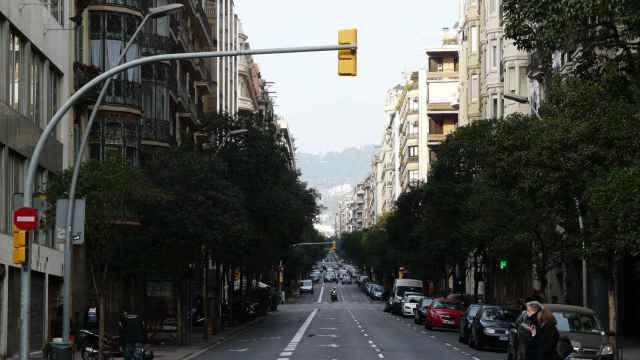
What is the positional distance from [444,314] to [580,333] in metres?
28.8

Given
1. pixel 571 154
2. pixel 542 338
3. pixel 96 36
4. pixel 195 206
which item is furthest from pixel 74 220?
pixel 96 36

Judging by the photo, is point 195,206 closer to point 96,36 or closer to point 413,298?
point 96,36

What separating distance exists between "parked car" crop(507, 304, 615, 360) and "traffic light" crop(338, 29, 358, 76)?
9819 mm

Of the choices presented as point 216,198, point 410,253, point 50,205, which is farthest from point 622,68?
point 410,253

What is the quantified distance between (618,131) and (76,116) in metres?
21.4

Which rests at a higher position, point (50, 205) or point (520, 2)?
point (520, 2)

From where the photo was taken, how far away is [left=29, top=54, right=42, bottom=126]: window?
39.1 m

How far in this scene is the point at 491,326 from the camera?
135 feet

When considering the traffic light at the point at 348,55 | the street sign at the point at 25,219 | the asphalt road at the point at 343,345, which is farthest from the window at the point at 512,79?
the street sign at the point at 25,219

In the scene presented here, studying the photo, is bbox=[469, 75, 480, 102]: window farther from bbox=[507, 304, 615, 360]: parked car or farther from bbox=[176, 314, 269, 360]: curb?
bbox=[507, 304, 615, 360]: parked car

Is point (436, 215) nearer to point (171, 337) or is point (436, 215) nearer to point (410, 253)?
point (171, 337)

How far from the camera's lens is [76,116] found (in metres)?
47.3

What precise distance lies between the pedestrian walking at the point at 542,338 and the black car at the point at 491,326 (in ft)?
67.6

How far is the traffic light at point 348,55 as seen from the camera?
800 inches
